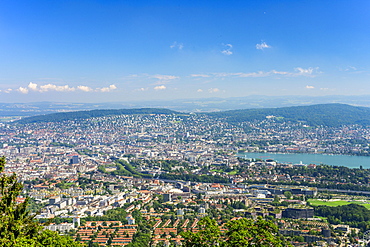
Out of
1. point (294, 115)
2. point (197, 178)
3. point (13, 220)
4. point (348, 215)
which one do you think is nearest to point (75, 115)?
point (294, 115)

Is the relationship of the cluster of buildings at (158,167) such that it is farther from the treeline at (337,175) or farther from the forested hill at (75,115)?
the forested hill at (75,115)

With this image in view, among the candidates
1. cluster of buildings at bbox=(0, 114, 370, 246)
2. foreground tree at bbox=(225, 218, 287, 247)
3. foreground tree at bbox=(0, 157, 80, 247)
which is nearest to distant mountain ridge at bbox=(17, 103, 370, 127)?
cluster of buildings at bbox=(0, 114, 370, 246)

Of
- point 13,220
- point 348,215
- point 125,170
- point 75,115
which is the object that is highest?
point 13,220

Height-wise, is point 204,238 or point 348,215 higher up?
point 204,238

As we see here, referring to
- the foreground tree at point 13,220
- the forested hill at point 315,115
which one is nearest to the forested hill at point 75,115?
the forested hill at point 315,115

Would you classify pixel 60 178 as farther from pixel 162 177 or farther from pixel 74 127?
pixel 74 127

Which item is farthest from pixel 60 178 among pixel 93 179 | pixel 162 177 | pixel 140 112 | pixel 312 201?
pixel 140 112

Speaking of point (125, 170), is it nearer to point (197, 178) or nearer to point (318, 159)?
point (197, 178)

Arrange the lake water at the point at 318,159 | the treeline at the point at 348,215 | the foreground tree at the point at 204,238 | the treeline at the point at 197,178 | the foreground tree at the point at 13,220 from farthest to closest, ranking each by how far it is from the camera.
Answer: the lake water at the point at 318,159
the treeline at the point at 197,178
the treeline at the point at 348,215
the foreground tree at the point at 204,238
the foreground tree at the point at 13,220
